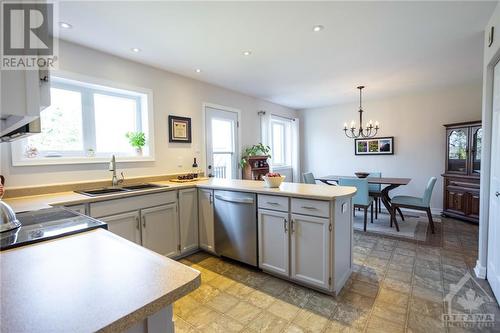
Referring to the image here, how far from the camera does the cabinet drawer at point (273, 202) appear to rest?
2203 millimetres

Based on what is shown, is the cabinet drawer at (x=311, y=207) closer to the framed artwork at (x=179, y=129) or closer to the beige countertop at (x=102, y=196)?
the beige countertop at (x=102, y=196)

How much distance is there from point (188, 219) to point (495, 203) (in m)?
2.95

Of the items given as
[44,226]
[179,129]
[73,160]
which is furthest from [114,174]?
[44,226]

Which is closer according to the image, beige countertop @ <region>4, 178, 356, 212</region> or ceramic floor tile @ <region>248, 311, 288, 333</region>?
ceramic floor tile @ <region>248, 311, 288, 333</region>

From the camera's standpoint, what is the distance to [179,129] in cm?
349

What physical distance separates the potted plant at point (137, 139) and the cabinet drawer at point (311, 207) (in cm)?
207

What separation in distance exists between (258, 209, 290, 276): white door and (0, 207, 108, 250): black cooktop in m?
1.43

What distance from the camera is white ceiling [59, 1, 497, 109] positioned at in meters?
1.97

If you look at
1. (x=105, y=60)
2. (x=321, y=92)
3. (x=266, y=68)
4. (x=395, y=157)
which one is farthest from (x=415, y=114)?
(x=105, y=60)

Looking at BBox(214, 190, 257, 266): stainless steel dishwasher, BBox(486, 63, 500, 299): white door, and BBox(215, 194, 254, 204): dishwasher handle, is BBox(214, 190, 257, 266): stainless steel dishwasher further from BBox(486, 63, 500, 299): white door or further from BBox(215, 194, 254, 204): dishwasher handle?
BBox(486, 63, 500, 299): white door

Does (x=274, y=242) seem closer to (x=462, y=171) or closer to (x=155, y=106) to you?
(x=155, y=106)

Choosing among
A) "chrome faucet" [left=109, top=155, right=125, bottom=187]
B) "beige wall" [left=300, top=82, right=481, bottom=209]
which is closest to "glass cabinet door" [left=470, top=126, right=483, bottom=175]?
"beige wall" [left=300, top=82, right=481, bottom=209]

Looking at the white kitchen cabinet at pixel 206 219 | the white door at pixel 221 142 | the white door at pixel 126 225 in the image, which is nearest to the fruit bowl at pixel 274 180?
the white kitchen cabinet at pixel 206 219

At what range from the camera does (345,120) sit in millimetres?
5676
